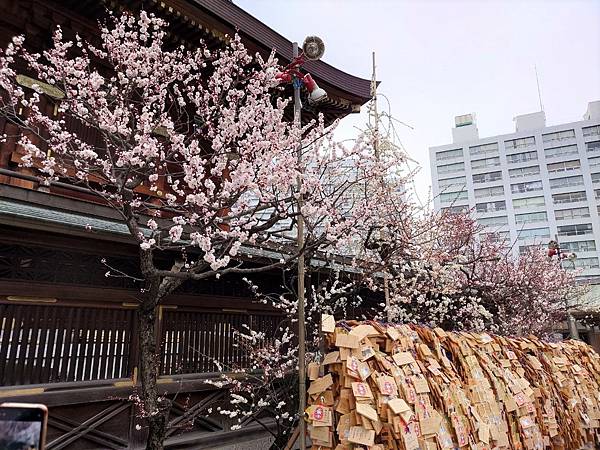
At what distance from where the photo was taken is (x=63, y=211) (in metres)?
6.29

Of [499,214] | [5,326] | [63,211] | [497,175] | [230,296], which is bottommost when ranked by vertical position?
[5,326]

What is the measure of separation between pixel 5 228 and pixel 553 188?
73.6 metres

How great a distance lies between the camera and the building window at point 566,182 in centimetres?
6288

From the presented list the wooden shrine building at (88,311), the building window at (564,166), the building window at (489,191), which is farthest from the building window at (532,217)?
the wooden shrine building at (88,311)

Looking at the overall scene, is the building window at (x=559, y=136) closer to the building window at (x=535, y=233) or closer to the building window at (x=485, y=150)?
the building window at (x=485, y=150)

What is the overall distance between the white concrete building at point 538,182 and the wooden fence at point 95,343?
182 ft

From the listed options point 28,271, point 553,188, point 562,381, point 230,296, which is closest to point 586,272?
point 553,188

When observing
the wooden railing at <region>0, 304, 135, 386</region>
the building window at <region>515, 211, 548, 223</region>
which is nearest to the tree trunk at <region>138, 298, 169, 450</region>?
the wooden railing at <region>0, 304, 135, 386</region>

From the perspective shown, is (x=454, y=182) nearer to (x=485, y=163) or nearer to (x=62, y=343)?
(x=485, y=163)

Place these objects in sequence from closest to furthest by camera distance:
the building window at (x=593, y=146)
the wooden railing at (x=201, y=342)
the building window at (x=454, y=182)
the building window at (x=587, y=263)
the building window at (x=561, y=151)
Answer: the wooden railing at (x=201, y=342), the building window at (x=587, y=263), the building window at (x=593, y=146), the building window at (x=561, y=151), the building window at (x=454, y=182)

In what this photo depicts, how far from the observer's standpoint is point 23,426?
6.49 ft

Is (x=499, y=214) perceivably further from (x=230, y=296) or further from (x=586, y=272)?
(x=230, y=296)

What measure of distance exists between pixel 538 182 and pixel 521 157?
503 centimetres

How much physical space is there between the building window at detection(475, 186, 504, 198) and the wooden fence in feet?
226
